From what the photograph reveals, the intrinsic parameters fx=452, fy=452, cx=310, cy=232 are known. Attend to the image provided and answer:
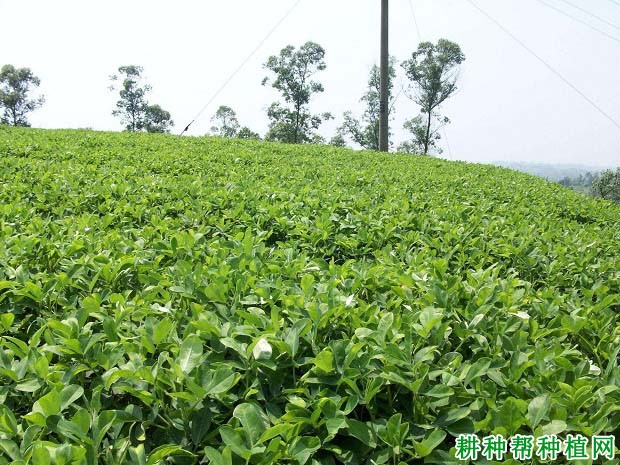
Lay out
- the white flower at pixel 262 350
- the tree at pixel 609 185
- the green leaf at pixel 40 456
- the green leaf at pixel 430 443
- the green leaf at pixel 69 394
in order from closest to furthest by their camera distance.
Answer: the green leaf at pixel 40 456
the green leaf at pixel 430 443
the green leaf at pixel 69 394
the white flower at pixel 262 350
the tree at pixel 609 185

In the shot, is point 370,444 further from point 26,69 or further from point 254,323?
point 26,69

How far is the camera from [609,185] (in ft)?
190

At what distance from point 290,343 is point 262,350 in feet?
0.33

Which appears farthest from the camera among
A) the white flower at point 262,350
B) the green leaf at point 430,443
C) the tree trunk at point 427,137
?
the tree trunk at point 427,137

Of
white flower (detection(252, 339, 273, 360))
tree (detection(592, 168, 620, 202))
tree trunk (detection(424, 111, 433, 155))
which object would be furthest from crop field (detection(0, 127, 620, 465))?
tree (detection(592, 168, 620, 202))

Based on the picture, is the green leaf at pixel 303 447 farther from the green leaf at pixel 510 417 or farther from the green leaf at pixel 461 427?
the green leaf at pixel 510 417

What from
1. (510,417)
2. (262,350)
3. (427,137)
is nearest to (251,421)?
(262,350)

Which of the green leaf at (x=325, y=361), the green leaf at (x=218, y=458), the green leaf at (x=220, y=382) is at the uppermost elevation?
the green leaf at (x=325, y=361)

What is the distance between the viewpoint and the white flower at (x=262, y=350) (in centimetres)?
135

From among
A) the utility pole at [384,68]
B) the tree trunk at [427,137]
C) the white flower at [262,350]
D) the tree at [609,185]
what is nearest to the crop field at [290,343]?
the white flower at [262,350]

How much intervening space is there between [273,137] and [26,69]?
30.5 metres

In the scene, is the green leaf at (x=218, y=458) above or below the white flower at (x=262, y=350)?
below

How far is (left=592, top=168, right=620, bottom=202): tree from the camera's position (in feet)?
187

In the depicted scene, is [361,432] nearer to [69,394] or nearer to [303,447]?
[303,447]
